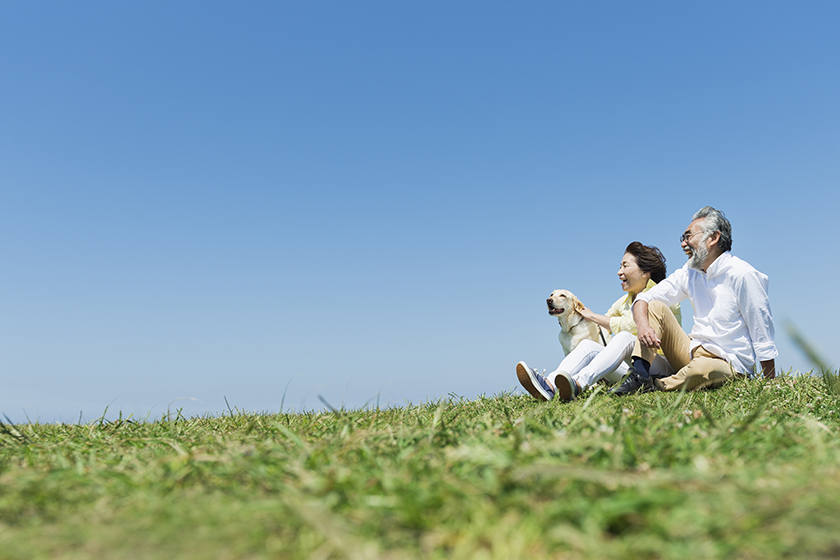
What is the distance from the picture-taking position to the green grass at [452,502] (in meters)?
1.46

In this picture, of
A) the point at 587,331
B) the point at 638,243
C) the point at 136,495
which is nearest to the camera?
the point at 136,495

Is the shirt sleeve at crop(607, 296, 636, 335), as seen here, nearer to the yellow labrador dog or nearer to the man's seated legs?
the yellow labrador dog

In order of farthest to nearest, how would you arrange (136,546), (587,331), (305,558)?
1. (587,331)
2. (136,546)
3. (305,558)

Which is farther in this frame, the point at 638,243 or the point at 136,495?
the point at 638,243

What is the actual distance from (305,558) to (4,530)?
1.13m

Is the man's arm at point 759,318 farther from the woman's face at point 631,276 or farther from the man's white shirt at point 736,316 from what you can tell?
the woman's face at point 631,276

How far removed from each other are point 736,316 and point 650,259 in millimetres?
1593

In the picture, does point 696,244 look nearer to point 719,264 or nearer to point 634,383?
point 719,264

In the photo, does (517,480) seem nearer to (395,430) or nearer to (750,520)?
(750,520)

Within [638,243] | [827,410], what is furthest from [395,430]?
[638,243]

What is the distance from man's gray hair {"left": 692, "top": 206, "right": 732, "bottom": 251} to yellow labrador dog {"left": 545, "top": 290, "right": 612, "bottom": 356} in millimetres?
2402

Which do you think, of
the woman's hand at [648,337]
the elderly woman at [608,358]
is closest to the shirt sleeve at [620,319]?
the elderly woman at [608,358]

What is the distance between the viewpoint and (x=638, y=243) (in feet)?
28.7

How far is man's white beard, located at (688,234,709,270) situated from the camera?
7.61 metres
